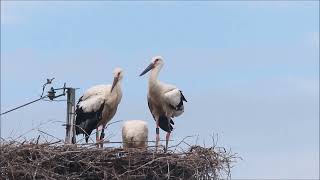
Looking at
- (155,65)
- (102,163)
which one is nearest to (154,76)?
(155,65)

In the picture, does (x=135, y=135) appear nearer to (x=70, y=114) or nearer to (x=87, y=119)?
(x=70, y=114)

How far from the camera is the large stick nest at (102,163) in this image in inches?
449

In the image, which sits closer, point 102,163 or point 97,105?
point 102,163

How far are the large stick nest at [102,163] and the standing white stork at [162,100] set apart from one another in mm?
2108

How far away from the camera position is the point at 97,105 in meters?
13.6

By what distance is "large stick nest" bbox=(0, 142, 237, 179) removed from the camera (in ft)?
37.4

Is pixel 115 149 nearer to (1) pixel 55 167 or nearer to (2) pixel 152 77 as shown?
(1) pixel 55 167

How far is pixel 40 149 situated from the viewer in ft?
37.9

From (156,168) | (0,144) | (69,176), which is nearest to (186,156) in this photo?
(156,168)

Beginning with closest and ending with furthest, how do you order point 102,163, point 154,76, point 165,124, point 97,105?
point 102,163, point 97,105, point 154,76, point 165,124

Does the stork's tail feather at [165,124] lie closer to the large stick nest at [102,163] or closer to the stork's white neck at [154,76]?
the stork's white neck at [154,76]

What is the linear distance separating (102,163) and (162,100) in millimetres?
2672

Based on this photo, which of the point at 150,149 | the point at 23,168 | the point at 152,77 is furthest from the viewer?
the point at 152,77

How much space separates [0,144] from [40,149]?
48cm
